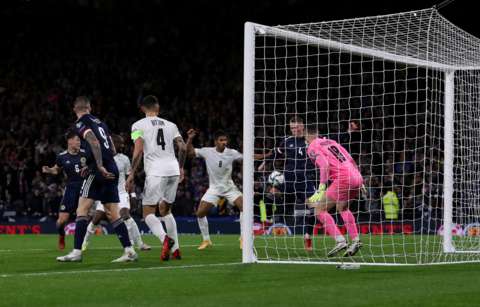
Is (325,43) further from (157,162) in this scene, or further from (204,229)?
(204,229)

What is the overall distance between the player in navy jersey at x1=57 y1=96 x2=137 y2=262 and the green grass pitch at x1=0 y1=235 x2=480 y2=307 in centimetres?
41

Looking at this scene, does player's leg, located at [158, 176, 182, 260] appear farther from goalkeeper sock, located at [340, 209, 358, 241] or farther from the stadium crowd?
the stadium crowd

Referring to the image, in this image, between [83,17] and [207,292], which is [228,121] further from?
[207,292]

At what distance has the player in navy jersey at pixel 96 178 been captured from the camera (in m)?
12.4

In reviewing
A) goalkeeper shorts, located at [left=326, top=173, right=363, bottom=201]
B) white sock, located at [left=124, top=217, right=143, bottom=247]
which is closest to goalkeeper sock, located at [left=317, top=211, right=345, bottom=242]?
goalkeeper shorts, located at [left=326, top=173, right=363, bottom=201]

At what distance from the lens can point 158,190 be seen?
44.5 feet

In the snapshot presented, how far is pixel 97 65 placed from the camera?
36.3m

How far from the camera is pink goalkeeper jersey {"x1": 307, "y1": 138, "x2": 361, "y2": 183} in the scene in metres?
13.6

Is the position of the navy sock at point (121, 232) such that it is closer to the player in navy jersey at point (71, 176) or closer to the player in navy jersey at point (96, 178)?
the player in navy jersey at point (96, 178)

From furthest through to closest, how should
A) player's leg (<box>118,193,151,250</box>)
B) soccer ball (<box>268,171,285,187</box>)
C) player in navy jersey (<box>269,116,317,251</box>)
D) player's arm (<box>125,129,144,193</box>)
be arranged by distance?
soccer ball (<box>268,171,285,187</box>), player's leg (<box>118,193,151,250</box>), player in navy jersey (<box>269,116,317,251</box>), player's arm (<box>125,129,144,193</box>)

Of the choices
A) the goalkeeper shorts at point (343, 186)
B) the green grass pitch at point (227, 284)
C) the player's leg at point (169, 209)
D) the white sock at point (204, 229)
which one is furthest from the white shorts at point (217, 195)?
the green grass pitch at point (227, 284)

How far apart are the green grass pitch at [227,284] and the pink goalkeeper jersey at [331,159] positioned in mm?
1986

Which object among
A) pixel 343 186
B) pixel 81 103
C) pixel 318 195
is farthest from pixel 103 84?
pixel 318 195

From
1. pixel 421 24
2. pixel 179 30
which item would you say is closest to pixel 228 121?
pixel 179 30
